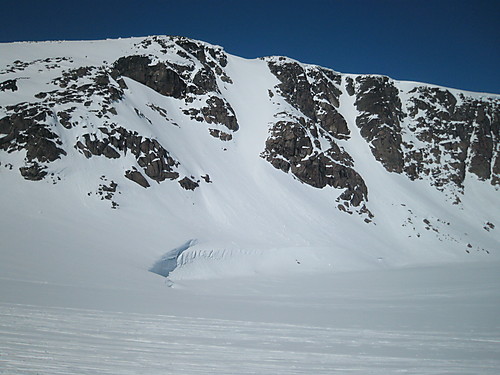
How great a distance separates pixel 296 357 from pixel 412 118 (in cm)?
5919

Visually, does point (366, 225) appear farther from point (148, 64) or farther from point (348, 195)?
point (148, 64)

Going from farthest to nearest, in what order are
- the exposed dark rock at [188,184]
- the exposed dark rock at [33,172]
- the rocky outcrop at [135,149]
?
the exposed dark rock at [188,184] → the rocky outcrop at [135,149] → the exposed dark rock at [33,172]

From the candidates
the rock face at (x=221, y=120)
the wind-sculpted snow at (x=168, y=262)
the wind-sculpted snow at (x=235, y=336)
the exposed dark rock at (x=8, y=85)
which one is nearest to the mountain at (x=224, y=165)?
the wind-sculpted snow at (x=168, y=262)

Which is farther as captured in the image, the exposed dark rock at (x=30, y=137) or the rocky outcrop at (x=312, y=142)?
the rocky outcrop at (x=312, y=142)

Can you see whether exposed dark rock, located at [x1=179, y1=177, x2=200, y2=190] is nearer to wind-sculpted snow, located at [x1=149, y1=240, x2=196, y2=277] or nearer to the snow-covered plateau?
the snow-covered plateau

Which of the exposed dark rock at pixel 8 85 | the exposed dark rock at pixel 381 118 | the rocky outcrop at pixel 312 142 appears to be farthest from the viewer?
the exposed dark rock at pixel 381 118

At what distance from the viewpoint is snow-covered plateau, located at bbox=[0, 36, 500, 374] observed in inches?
246

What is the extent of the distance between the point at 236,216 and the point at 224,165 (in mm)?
8604

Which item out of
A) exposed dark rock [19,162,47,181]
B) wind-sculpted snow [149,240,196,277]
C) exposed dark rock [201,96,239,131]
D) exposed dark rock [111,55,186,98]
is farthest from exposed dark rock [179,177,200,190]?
exposed dark rock [111,55,186,98]

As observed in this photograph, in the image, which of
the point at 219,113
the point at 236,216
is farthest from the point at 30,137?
the point at 219,113

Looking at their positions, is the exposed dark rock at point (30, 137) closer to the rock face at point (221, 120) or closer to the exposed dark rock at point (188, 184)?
the rock face at point (221, 120)

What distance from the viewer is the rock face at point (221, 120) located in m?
26.2

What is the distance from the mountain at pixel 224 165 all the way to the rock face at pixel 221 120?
20 centimetres

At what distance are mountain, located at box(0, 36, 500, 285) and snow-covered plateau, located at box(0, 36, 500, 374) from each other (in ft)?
0.70
